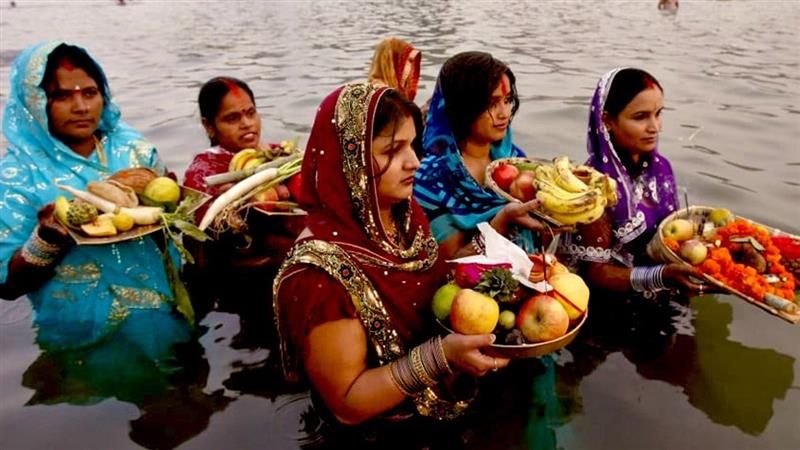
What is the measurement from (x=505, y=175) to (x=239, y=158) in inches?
72.2

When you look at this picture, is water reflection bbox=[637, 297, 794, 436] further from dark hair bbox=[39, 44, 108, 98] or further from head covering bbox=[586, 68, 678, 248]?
dark hair bbox=[39, 44, 108, 98]

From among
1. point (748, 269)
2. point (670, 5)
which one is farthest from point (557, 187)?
point (670, 5)

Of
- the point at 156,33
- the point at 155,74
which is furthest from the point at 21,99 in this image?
the point at 156,33

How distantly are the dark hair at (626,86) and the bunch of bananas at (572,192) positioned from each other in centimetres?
58

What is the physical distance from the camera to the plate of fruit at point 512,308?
89.9 inches

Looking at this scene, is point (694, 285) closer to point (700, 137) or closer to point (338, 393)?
point (338, 393)

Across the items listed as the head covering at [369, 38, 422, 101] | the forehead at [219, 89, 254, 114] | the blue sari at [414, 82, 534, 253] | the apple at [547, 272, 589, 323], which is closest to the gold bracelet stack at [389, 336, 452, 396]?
the apple at [547, 272, 589, 323]

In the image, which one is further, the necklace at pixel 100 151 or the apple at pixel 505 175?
the necklace at pixel 100 151

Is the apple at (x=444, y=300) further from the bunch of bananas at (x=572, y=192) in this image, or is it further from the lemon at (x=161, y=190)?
the lemon at (x=161, y=190)

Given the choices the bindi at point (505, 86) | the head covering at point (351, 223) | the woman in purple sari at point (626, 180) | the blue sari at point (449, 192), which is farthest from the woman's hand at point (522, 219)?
the head covering at point (351, 223)

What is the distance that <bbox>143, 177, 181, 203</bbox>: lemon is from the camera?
3.42 meters

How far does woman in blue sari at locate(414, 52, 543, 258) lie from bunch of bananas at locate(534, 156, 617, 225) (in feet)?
1.07

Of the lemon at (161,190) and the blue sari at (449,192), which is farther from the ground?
the lemon at (161,190)

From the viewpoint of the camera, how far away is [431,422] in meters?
2.82
